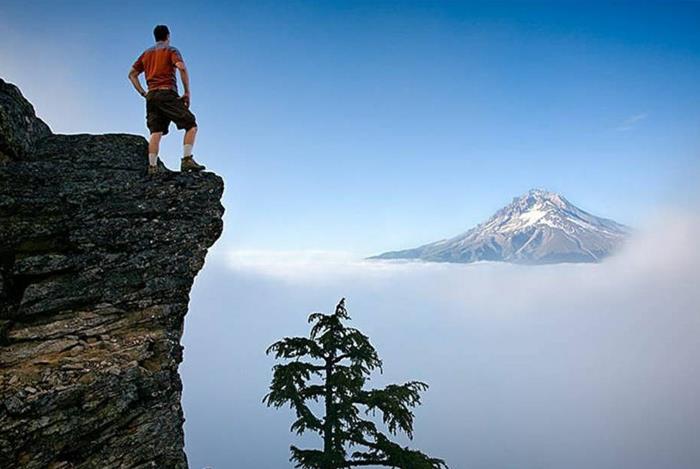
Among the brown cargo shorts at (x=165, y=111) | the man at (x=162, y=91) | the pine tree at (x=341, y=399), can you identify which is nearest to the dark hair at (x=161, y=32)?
the man at (x=162, y=91)

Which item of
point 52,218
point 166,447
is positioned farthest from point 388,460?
point 52,218

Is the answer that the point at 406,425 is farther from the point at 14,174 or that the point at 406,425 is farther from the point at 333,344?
the point at 14,174

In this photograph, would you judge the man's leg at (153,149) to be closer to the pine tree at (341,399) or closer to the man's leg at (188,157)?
the man's leg at (188,157)

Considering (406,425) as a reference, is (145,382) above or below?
above

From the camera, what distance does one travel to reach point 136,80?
11.4 m

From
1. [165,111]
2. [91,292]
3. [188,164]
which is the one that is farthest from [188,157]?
[91,292]

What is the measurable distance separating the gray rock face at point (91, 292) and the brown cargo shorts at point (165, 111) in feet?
4.36


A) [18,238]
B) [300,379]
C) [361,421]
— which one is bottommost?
[361,421]

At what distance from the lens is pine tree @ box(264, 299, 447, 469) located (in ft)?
46.5

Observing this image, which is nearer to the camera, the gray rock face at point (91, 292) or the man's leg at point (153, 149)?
the gray rock face at point (91, 292)

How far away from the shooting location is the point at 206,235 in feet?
36.9

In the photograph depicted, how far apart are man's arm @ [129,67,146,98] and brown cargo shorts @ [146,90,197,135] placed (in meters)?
0.39

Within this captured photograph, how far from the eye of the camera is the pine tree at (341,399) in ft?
46.5

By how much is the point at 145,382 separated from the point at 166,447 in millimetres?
1533
